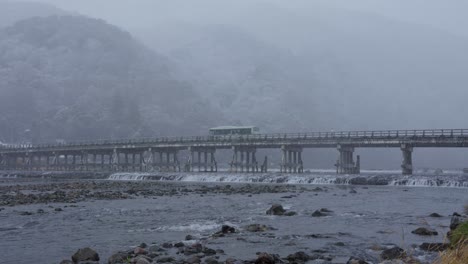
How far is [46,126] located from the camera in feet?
531

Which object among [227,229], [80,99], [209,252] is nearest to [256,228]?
[227,229]

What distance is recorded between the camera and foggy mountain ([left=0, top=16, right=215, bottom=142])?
163m

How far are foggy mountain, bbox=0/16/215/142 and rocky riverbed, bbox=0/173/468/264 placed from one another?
132738mm

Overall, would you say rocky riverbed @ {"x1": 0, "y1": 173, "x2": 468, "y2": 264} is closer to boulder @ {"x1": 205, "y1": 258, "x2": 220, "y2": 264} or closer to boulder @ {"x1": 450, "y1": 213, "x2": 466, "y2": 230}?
boulder @ {"x1": 205, "y1": 258, "x2": 220, "y2": 264}

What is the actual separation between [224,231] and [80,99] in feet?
520

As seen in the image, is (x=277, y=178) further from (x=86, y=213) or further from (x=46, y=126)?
(x=46, y=126)

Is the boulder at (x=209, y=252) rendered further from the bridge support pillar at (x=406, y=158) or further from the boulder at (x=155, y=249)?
the bridge support pillar at (x=406, y=158)

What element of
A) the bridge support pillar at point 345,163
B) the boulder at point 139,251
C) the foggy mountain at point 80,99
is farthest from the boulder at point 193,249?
the foggy mountain at point 80,99

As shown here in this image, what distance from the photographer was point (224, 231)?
20.6m

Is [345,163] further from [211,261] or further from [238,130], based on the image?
[211,261]

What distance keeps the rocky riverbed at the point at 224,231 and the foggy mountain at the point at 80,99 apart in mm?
132738

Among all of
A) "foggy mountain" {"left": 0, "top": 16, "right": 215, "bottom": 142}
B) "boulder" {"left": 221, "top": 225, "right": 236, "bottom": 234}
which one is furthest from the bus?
"boulder" {"left": 221, "top": 225, "right": 236, "bottom": 234}

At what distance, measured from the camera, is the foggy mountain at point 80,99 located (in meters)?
163

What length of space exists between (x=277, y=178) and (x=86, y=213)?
38965 mm
